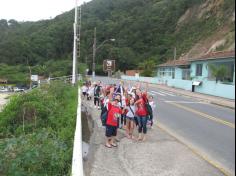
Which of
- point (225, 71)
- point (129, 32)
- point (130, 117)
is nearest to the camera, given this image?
point (130, 117)

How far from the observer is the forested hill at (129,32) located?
74.1m

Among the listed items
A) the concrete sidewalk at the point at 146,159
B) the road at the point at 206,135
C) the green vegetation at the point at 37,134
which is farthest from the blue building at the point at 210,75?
the concrete sidewalk at the point at 146,159

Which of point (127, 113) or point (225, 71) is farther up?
point (225, 71)

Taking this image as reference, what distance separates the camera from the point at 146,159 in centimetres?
872

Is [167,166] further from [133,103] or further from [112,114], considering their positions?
[133,103]

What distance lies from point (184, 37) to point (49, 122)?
2706 inches

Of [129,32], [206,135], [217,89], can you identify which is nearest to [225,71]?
[217,89]

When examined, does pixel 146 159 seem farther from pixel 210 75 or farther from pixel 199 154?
pixel 210 75

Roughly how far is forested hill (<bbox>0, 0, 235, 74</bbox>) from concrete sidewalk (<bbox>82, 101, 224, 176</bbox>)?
54.2 meters

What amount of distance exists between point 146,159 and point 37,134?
3.20 meters

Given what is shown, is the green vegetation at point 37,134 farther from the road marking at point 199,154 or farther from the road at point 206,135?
the road at point 206,135

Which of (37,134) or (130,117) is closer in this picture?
(37,134)

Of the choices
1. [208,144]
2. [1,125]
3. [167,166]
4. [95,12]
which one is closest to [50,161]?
[167,166]

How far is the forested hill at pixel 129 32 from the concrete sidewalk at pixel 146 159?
54.2 metres
